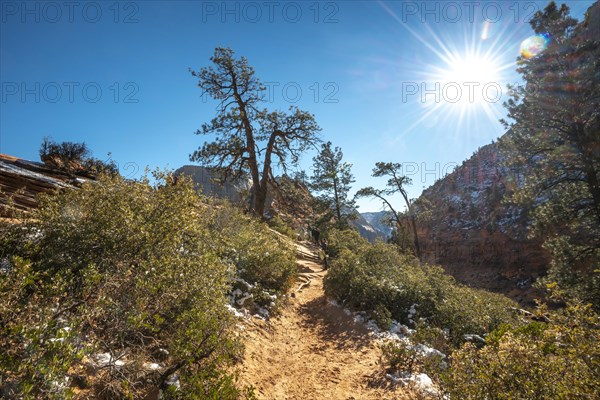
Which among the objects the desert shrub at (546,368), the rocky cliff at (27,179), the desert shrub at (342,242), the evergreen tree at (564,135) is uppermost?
the evergreen tree at (564,135)

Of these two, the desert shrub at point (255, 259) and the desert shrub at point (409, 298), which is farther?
the desert shrub at point (255, 259)

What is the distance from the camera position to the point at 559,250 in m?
11.3

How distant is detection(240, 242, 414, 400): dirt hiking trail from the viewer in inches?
196

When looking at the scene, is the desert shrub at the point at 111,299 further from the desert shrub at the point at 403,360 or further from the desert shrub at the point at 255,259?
the desert shrub at the point at 403,360

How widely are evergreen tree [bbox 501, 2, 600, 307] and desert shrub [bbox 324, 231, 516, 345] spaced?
447cm

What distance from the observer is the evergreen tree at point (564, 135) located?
412 inches

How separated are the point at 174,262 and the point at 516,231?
112ft

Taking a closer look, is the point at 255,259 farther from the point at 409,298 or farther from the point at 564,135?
the point at 564,135

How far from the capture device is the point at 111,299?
3.14m

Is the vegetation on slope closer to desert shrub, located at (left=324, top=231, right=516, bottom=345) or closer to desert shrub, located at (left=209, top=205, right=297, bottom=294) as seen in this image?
desert shrub, located at (left=209, top=205, right=297, bottom=294)

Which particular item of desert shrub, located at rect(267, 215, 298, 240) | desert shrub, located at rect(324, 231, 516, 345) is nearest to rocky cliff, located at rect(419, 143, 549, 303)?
desert shrub, located at rect(324, 231, 516, 345)

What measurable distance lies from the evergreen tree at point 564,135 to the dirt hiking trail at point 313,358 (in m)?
8.56

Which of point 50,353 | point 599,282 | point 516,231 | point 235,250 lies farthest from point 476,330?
point 516,231

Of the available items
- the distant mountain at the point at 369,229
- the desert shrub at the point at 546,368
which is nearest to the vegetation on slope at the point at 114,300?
the desert shrub at the point at 546,368
